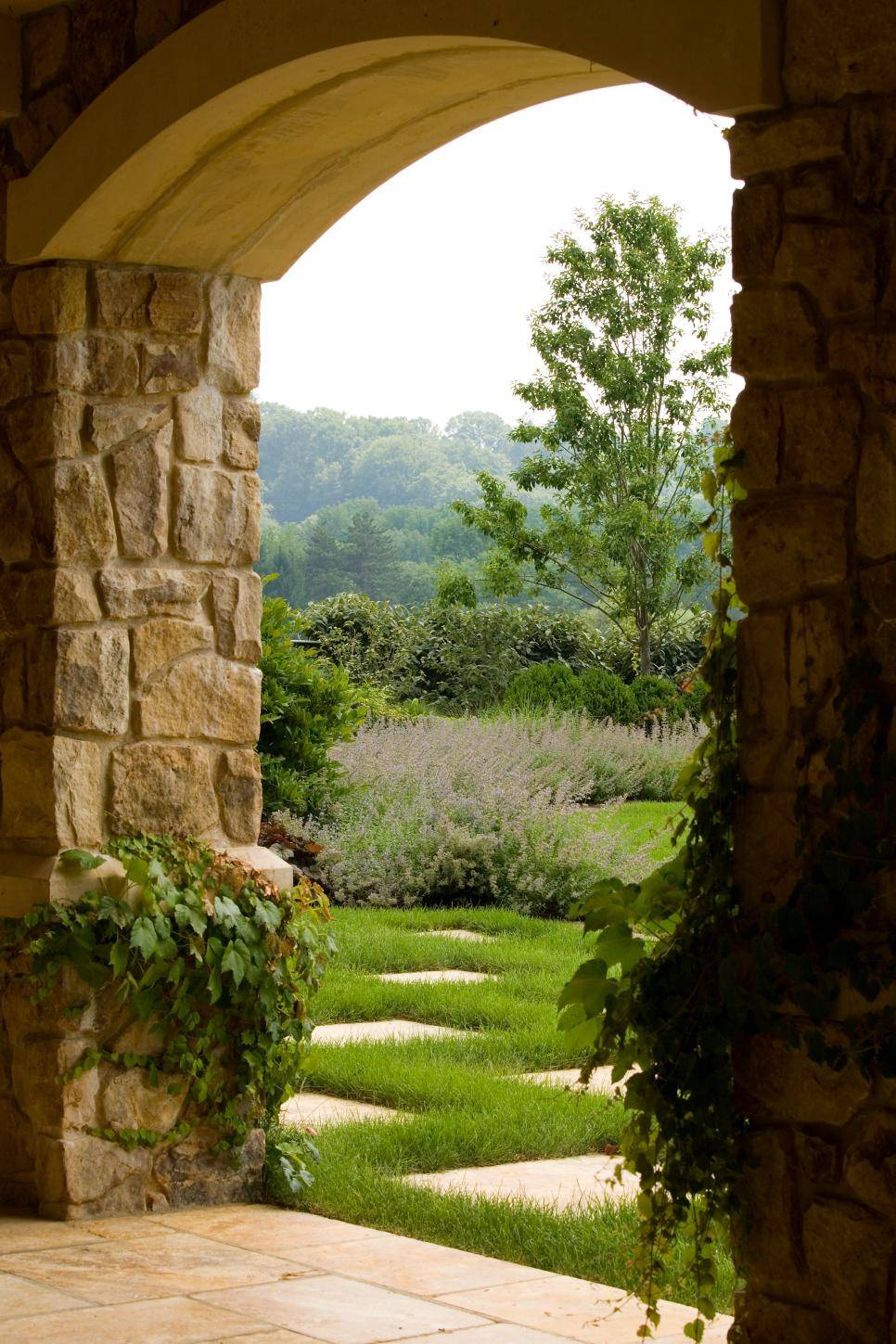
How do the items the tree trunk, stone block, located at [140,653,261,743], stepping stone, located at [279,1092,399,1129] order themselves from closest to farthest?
stone block, located at [140,653,261,743] → stepping stone, located at [279,1092,399,1129] → the tree trunk

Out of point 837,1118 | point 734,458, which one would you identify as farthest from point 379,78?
point 837,1118

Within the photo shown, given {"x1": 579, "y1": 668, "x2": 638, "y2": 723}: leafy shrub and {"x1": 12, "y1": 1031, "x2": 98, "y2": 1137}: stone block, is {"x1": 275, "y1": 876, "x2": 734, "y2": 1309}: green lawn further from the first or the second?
{"x1": 579, "y1": 668, "x2": 638, "y2": 723}: leafy shrub

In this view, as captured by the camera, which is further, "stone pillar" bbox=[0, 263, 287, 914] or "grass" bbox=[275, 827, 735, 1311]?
"stone pillar" bbox=[0, 263, 287, 914]

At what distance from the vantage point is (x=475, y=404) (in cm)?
4462

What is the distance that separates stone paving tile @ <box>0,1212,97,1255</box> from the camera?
12.0 ft

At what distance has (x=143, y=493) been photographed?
4094mm

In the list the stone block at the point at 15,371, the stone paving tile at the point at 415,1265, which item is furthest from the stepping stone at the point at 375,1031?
the stone block at the point at 15,371

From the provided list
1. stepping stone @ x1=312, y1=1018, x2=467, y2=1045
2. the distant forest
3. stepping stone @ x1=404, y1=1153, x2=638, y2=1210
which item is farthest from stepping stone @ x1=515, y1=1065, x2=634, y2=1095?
the distant forest

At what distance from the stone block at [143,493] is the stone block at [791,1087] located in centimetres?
215

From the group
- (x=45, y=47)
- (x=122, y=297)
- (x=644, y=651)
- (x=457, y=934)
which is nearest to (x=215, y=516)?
(x=122, y=297)

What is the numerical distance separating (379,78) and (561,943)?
482 cm

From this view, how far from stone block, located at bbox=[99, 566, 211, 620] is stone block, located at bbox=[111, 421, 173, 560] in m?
0.05

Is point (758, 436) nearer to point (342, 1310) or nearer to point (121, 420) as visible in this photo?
point (342, 1310)

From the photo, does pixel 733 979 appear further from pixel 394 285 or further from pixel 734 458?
pixel 394 285
